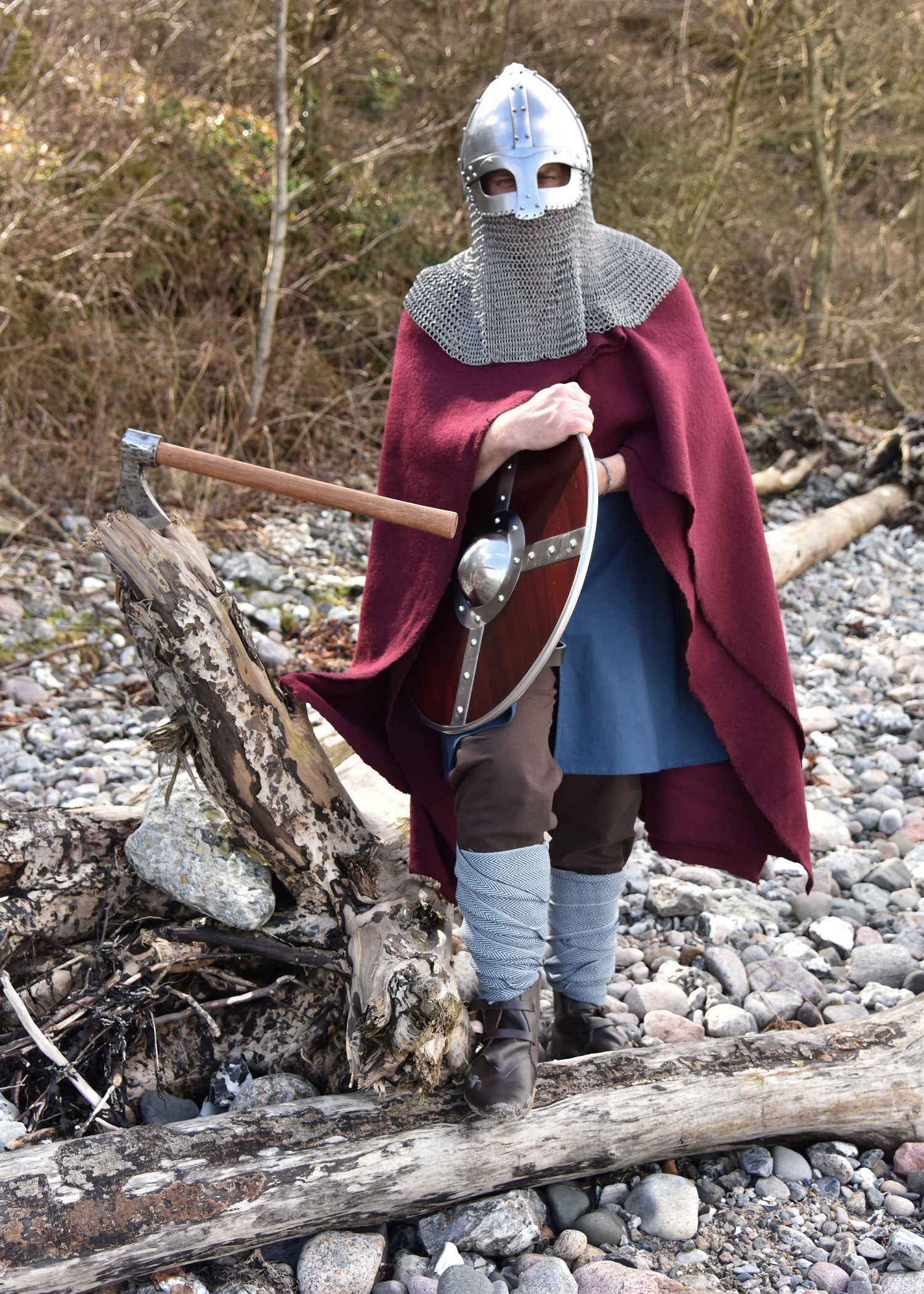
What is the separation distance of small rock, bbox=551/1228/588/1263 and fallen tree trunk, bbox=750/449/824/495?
5224mm

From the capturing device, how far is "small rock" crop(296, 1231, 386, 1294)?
64.4 inches

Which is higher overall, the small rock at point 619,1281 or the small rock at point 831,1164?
the small rock at point 619,1281

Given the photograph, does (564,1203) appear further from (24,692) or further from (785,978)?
(24,692)

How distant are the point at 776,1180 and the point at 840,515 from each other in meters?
4.70

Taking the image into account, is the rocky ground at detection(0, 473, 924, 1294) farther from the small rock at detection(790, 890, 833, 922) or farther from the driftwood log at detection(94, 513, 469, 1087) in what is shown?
the driftwood log at detection(94, 513, 469, 1087)

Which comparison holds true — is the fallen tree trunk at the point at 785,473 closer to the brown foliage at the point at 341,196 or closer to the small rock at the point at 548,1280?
the brown foliage at the point at 341,196

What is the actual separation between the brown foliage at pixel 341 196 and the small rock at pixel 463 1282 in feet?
12.9

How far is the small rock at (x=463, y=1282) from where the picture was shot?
162cm

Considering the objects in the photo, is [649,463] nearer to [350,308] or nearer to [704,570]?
[704,570]

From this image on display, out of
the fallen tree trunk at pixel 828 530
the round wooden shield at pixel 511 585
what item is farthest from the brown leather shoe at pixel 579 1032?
the fallen tree trunk at pixel 828 530

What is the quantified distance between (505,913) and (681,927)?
1125 millimetres

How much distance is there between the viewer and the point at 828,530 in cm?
588

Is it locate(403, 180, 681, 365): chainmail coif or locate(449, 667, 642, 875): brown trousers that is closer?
locate(449, 667, 642, 875): brown trousers

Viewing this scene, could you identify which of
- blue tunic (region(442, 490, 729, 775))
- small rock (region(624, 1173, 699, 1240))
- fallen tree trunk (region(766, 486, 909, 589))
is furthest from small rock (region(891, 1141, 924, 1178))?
fallen tree trunk (region(766, 486, 909, 589))
